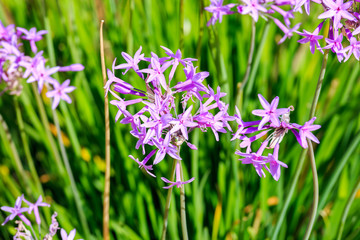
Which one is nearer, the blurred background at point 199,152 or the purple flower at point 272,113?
the purple flower at point 272,113

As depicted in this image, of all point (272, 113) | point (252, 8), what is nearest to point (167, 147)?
point (272, 113)

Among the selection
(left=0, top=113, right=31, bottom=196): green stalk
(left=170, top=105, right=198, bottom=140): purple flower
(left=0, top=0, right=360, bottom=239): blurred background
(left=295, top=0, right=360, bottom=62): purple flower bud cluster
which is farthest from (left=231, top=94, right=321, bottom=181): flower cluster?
(left=0, top=113, right=31, bottom=196): green stalk

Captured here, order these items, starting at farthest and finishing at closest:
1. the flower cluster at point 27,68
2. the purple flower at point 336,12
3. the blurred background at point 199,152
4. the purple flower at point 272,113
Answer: the blurred background at point 199,152 < the flower cluster at point 27,68 < the purple flower at point 336,12 < the purple flower at point 272,113

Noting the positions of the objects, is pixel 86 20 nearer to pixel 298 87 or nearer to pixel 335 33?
pixel 298 87

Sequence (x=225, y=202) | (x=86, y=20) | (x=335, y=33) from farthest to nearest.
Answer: (x=86, y=20) → (x=225, y=202) → (x=335, y=33)

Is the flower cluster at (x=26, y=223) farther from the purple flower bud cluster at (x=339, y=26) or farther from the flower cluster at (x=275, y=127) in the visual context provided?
the purple flower bud cluster at (x=339, y=26)

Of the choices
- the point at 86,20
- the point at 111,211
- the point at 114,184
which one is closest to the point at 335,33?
the point at 111,211

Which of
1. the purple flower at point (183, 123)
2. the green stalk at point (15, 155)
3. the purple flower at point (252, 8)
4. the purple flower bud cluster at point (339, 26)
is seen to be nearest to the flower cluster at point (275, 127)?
the purple flower at point (183, 123)

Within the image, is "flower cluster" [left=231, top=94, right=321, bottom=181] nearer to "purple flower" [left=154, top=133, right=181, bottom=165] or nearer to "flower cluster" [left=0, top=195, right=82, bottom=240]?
"purple flower" [left=154, top=133, right=181, bottom=165]
